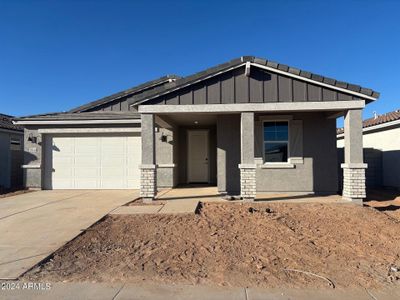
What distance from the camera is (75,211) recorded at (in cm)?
825

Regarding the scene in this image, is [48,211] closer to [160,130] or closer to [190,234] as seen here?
[190,234]

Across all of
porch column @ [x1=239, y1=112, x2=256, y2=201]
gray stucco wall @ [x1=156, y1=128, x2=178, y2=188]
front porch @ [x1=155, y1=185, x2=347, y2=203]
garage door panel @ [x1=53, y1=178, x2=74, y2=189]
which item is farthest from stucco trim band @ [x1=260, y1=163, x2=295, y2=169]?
garage door panel @ [x1=53, y1=178, x2=74, y2=189]

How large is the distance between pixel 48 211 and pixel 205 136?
311 inches

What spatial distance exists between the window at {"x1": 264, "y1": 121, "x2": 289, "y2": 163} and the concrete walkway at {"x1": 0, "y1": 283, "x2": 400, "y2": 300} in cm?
718

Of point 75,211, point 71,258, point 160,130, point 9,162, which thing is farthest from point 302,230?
point 9,162

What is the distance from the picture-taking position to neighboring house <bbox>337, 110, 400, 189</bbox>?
13.4m

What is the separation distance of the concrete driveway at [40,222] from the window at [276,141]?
5075 mm

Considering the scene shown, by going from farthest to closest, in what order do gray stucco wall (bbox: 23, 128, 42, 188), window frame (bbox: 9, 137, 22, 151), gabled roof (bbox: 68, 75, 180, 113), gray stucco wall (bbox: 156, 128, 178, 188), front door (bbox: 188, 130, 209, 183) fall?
gabled roof (bbox: 68, 75, 180, 113)
window frame (bbox: 9, 137, 22, 151)
front door (bbox: 188, 130, 209, 183)
gray stucco wall (bbox: 23, 128, 42, 188)
gray stucco wall (bbox: 156, 128, 178, 188)

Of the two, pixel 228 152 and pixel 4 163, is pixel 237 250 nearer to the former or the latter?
pixel 228 152

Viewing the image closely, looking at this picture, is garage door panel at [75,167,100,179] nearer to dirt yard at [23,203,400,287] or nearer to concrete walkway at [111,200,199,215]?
concrete walkway at [111,200,199,215]

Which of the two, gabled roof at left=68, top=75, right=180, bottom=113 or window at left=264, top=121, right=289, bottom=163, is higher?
gabled roof at left=68, top=75, right=180, bottom=113

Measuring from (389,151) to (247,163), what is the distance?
874 centimetres

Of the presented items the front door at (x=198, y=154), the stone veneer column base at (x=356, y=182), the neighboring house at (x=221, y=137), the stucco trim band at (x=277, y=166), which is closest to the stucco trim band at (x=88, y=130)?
the neighboring house at (x=221, y=137)

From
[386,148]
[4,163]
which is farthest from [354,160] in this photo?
[4,163]
